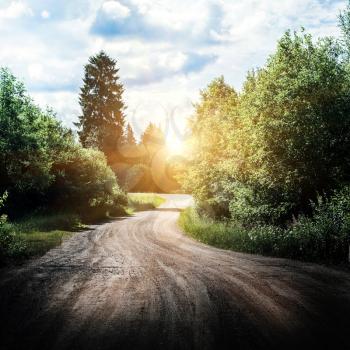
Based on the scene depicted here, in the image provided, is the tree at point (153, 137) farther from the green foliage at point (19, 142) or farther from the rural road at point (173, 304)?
Answer: the rural road at point (173, 304)

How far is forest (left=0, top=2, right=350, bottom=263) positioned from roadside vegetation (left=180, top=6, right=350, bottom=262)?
0.05 m

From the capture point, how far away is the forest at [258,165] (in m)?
14.7

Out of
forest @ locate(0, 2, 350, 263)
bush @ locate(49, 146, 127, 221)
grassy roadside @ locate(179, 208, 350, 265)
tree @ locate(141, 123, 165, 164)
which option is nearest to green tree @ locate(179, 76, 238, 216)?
forest @ locate(0, 2, 350, 263)

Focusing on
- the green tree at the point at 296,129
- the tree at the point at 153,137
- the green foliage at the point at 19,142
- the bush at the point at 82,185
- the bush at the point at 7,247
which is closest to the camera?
the bush at the point at 7,247

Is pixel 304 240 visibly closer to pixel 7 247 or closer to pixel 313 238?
pixel 313 238

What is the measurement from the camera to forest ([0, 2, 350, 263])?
14727 millimetres

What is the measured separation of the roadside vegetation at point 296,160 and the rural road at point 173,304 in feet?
6.17

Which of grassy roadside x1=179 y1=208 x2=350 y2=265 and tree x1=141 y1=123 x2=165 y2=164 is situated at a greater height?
tree x1=141 y1=123 x2=165 y2=164

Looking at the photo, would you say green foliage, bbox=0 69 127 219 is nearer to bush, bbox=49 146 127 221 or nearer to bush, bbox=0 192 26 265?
bush, bbox=49 146 127 221

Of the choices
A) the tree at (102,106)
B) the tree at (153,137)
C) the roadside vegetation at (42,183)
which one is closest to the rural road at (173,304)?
the roadside vegetation at (42,183)

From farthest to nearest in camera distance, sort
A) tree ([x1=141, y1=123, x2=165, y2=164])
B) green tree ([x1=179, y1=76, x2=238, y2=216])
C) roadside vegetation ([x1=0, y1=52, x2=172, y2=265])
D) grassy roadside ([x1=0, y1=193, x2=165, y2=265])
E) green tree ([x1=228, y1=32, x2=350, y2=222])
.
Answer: tree ([x1=141, y1=123, x2=165, y2=164]) < green tree ([x1=179, y1=76, x2=238, y2=216]) < roadside vegetation ([x1=0, y1=52, x2=172, y2=265]) < green tree ([x1=228, y1=32, x2=350, y2=222]) < grassy roadside ([x1=0, y1=193, x2=165, y2=265])

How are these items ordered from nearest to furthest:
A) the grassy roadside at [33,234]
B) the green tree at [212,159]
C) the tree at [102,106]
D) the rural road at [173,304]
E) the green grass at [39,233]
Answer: the rural road at [173,304]
the grassy roadside at [33,234]
the green grass at [39,233]
the green tree at [212,159]
the tree at [102,106]

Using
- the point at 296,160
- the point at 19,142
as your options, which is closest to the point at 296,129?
the point at 296,160

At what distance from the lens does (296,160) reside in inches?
666
